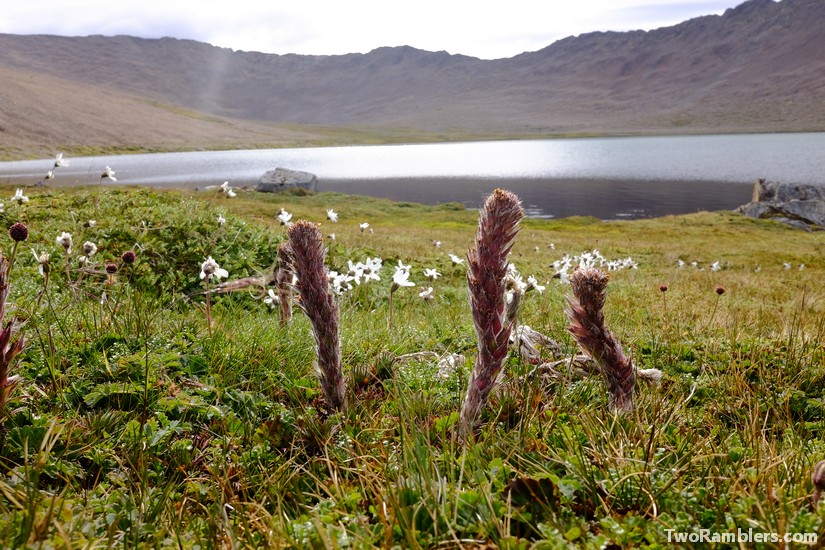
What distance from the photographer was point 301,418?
11.0 feet

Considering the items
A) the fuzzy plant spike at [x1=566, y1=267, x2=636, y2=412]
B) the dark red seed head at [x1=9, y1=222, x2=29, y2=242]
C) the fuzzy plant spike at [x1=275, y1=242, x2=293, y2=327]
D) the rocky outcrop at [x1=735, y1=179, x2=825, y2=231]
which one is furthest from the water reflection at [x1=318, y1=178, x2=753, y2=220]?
the dark red seed head at [x1=9, y1=222, x2=29, y2=242]

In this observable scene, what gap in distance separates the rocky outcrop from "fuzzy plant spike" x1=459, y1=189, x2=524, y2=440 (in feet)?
226

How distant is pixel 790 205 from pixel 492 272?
73103 mm

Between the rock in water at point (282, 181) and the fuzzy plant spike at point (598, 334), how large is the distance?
8469 centimetres

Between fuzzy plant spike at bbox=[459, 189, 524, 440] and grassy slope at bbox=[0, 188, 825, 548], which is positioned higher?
fuzzy plant spike at bbox=[459, 189, 524, 440]

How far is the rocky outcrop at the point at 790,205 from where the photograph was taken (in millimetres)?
60688

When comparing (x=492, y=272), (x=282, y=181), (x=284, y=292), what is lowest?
(x=284, y=292)

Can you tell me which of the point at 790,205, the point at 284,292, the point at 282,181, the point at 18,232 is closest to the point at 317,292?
the point at 18,232

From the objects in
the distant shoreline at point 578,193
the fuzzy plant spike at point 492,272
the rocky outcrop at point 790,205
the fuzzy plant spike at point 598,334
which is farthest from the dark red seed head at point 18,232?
the rocky outcrop at point 790,205

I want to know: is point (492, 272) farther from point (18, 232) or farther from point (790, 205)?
point (790, 205)

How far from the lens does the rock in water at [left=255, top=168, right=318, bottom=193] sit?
85.4 m

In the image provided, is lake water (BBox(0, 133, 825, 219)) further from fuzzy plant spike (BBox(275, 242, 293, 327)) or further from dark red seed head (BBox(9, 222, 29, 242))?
dark red seed head (BBox(9, 222, 29, 242))

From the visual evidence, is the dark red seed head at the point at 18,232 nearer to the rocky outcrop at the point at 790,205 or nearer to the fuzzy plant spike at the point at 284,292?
the fuzzy plant spike at the point at 284,292

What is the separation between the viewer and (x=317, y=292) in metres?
2.84
